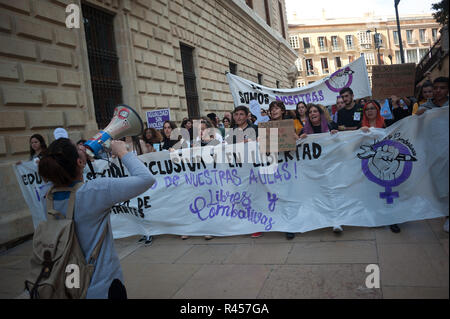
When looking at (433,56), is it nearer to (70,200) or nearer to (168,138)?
(70,200)

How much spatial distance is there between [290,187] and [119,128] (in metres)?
2.48

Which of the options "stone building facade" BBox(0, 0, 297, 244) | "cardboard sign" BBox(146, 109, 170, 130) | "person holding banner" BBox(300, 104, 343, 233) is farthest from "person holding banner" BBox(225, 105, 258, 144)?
"stone building facade" BBox(0, 0, 297, 244)

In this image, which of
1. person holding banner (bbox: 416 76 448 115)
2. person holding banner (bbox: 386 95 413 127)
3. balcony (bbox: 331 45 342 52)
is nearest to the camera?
person holding banner (bbox: 416 76 448 115)

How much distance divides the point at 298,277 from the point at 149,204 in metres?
2.61

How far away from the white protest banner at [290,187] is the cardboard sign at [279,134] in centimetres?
25

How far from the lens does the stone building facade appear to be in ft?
19.1

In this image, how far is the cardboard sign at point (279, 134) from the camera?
4.09m

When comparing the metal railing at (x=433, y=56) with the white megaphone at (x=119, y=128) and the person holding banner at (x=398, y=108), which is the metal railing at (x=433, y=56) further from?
the white megaphone at (x=119, y=128)

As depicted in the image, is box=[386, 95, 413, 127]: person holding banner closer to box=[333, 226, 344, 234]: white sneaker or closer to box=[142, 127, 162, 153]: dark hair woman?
box=[333, 226, 344, 234]: white sneaker

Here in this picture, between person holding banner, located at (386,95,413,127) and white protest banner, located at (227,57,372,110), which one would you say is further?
white protest banner, located at (227,57,372,110)

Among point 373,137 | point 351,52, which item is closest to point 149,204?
point 373,137

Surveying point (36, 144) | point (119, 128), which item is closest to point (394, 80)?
point (119, 128)

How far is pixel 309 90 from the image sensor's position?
7.64 metres

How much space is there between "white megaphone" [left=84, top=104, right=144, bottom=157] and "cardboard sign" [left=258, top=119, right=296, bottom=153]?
1.82 meters
